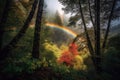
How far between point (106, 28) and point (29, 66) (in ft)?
23.2

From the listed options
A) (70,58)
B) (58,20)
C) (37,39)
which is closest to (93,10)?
(37,39)

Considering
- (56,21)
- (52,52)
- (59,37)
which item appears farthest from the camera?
(56,21)

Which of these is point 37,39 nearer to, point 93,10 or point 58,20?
point 93,10

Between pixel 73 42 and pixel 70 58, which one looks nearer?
pixel 73 42

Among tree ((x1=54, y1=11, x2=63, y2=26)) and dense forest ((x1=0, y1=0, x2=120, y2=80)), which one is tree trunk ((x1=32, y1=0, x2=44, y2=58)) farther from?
tree ((x1=54, y1=11, x2=63, y2=26))

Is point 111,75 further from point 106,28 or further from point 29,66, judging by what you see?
point 106,28

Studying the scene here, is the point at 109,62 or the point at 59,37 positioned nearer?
the point at 109,62

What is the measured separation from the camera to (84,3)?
14.3 metres

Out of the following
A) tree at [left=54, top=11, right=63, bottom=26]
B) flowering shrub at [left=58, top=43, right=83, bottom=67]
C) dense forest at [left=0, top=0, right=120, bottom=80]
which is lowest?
flowering shrub at [left=58, top=43, right=83, bottom=67]

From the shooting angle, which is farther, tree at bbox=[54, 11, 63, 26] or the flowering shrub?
tree at bbox=[54, 11, 63, 26]

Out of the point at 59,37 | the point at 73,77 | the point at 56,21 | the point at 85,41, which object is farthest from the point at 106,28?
the point at 56,21

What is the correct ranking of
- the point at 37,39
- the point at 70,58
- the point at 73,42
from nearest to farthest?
1. the point at 37,39
2. the point at 73,42
3. the point at 70,58

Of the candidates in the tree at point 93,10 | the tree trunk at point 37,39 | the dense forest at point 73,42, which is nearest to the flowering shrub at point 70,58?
the dense forest at point 73,42

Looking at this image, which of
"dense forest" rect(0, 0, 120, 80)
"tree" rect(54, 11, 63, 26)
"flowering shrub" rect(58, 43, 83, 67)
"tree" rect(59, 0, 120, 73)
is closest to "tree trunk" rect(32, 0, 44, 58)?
"dense forest" rect(0, 0, 120, 80)
